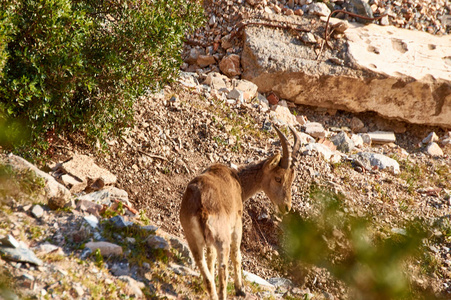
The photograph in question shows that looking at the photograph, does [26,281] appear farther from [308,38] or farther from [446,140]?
[446,140]

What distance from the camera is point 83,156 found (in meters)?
7.94

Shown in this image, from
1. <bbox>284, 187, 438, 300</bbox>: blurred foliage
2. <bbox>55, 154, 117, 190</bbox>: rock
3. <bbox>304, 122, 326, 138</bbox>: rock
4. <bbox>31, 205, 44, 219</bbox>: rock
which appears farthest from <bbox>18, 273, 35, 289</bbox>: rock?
<bbox>304, 122, 326, 138</bbox>: rock

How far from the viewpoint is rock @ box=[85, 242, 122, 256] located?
5.29 meters

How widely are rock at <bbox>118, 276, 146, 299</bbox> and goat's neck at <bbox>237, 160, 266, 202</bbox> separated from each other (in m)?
2.63

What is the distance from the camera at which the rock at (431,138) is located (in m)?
12.7

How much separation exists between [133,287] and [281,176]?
10.4 ft

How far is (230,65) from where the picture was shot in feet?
39.9

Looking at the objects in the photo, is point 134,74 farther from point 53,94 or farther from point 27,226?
point 27,226

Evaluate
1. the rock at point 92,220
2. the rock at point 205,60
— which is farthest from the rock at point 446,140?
the rock at point 92,220

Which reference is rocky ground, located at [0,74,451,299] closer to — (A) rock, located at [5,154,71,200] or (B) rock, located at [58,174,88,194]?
(B) rock, located at [58,174,88,194]

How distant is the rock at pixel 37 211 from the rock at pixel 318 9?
1009 centimetres

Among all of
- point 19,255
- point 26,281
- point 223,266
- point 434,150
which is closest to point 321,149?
point 434,150

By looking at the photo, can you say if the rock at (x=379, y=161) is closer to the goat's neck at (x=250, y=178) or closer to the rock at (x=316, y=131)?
the rock at (x=316, y=131)

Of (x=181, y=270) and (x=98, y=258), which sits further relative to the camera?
(x=181, y=270)
